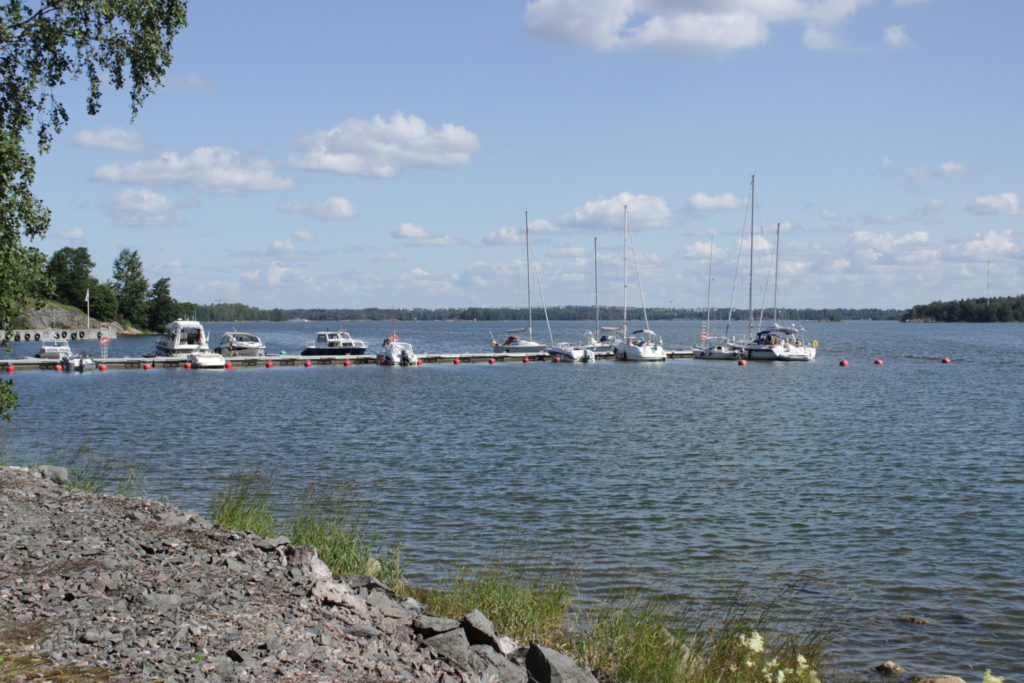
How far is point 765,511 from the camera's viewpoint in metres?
20.0

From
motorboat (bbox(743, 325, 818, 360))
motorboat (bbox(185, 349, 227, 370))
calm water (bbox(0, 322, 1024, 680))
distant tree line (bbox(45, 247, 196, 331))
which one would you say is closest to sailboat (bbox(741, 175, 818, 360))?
motorboat (bbox(743, 325, 818, 360))

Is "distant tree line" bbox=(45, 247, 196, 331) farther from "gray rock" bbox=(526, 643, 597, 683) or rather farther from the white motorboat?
"gray rock" bbox=(526, 643, 597, 683)

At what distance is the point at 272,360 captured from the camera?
246 ft

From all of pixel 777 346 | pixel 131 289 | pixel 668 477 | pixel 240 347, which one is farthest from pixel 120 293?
pixel 668 477

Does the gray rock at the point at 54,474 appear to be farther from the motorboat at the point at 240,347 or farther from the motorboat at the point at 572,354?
the motorboat at the point at 572,354

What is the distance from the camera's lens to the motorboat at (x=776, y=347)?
277 feet

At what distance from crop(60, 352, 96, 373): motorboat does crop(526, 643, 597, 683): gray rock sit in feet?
212

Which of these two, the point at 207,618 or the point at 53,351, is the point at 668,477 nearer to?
the point at 207,618

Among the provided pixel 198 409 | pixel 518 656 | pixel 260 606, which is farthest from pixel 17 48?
pixel 198 409

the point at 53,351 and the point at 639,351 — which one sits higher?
the point at 639,351

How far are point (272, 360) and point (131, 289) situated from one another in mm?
128940

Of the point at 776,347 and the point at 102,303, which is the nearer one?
the point at 776,347

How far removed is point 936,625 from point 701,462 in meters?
14.6

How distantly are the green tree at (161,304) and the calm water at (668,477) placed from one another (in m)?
140
